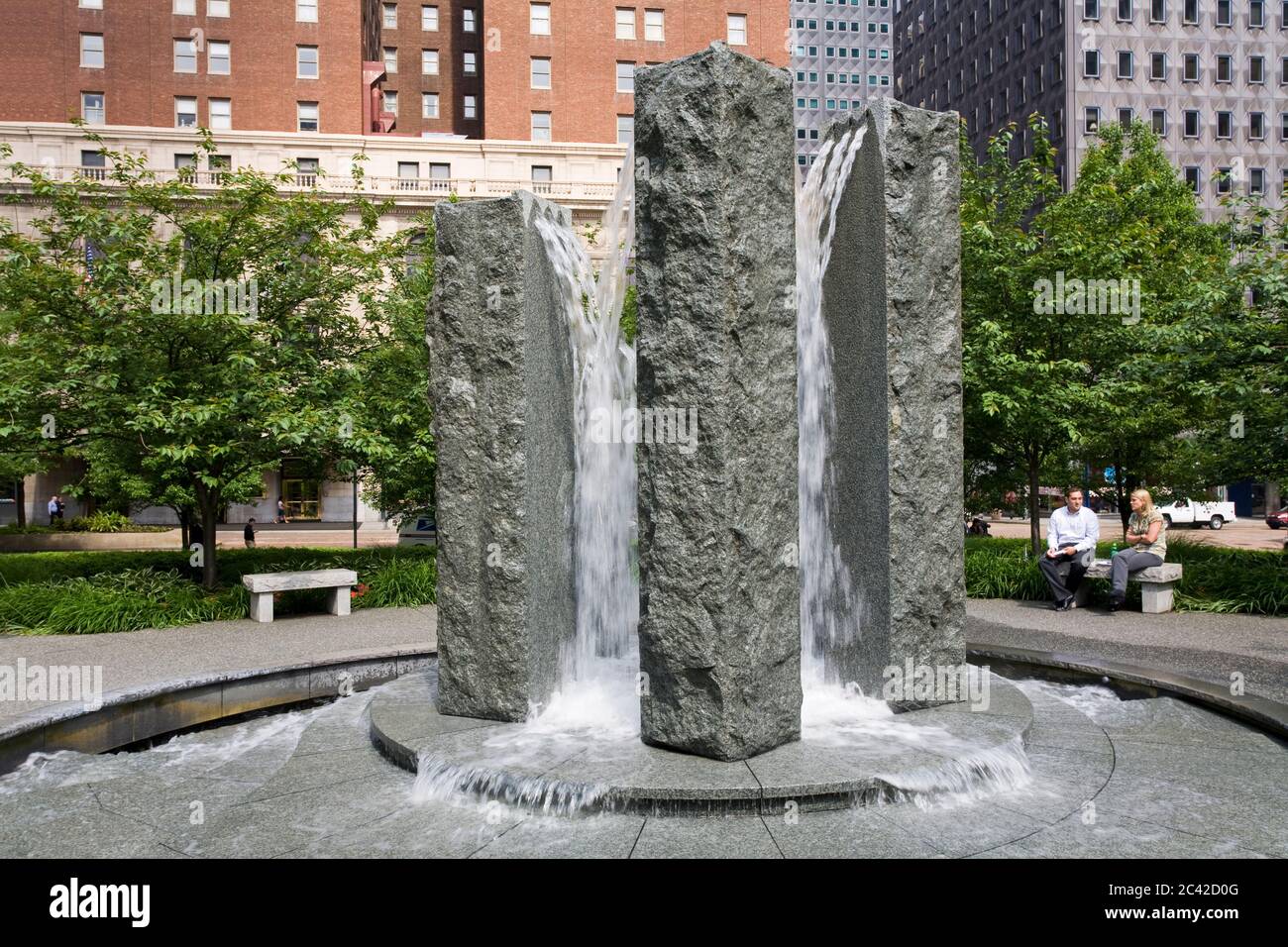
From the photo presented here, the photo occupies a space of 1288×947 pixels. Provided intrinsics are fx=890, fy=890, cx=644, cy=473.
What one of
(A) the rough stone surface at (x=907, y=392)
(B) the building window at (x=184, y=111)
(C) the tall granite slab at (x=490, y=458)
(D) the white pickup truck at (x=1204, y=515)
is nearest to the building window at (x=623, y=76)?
(B) the building window at (x=184, y=111)

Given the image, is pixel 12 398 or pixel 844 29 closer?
pixel 12 398

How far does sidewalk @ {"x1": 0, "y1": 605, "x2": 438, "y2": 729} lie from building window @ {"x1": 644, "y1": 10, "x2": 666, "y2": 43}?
41.8 metres

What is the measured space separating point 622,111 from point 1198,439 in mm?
37924

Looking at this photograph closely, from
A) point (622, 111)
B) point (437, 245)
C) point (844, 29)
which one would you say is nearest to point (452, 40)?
point (622, 111)

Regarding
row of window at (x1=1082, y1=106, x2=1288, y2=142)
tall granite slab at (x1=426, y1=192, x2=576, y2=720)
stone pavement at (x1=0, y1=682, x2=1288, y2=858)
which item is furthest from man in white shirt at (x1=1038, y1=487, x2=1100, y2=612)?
row of window at (x1=1082, y1=106, x2=1288, y2=142)

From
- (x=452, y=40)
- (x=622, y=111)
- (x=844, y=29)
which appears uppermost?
(x=844, y=29)

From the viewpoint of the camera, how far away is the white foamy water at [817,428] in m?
6.51

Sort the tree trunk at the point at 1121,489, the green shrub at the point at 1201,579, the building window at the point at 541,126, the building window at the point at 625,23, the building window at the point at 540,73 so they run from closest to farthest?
the green shrub at the point at 1201,579
the tree trunk at the point at 1121,489
the building window at the point at 540,73
the building window at the point at 541,126
the building window at the point at 625,23

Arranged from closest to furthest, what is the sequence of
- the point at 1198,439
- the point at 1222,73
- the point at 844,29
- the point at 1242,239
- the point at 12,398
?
the point at 12,398 < the point at 1242,239 < the point at 1198,439 < the point at 1222,73 < the point at 844,29

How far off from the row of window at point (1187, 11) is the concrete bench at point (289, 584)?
6273 cm

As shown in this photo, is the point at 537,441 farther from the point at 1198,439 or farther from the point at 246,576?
the point at 1198,439

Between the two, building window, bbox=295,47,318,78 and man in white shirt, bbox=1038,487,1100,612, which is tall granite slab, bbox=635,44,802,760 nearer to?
man in white shirt, bbox=1038,487,1100,612

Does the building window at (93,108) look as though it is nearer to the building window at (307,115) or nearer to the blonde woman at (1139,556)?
the building window at (307,115)

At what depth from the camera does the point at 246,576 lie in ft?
40.3
